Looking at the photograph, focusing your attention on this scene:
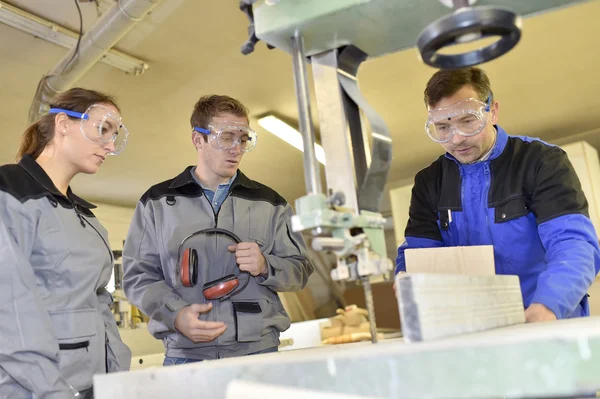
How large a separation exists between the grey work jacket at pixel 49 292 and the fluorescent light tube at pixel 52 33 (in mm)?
1768

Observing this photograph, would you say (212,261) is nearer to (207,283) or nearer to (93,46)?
(207,283)

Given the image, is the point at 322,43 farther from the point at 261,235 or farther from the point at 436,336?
the point at 261,235

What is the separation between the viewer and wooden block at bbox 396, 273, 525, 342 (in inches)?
33.2

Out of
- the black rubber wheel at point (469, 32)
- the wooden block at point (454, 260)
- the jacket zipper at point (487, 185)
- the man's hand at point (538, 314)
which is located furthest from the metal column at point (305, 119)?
the jacket zipper at point (487, 185)

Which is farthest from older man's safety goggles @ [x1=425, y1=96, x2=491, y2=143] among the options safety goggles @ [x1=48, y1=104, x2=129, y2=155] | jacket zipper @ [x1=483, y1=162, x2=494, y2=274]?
safety goggles @ [x1=48, y1=104, x2=129, y2=155]

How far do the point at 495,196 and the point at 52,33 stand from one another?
9.58 ft

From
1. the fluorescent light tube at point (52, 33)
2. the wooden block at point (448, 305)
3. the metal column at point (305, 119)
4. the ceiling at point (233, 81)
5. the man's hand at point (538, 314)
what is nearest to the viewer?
the wooden block at point (448, 305)

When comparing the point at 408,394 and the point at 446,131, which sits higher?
the point at 446,131

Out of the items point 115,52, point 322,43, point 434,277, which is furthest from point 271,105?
point 434,277

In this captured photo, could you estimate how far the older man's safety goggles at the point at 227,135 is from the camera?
7.36 feet

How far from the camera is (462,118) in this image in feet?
5.97

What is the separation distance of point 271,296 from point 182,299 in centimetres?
34

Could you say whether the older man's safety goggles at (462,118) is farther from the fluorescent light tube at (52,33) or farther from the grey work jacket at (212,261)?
the fluorescent light tube at (52,33)

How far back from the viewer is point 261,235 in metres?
2.18
